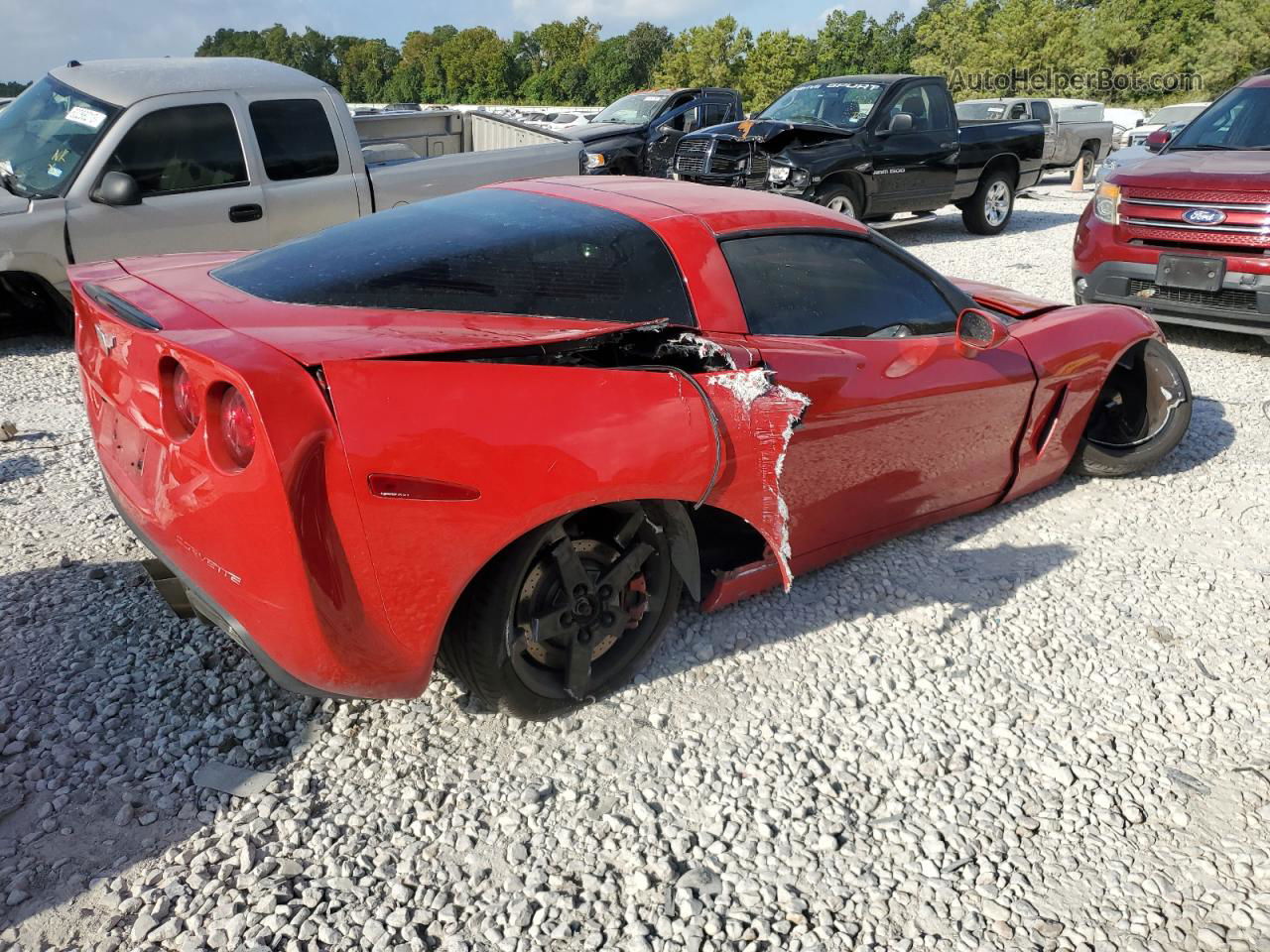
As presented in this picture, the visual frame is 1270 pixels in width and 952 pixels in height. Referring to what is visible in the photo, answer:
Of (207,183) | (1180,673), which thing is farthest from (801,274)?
(207,183)

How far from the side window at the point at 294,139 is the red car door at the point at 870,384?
4.94 metres

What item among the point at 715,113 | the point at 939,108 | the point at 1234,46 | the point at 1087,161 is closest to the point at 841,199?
the point at 939,108

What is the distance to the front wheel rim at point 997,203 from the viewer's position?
12461mm

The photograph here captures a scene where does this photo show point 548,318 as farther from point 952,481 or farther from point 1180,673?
point 1180,673

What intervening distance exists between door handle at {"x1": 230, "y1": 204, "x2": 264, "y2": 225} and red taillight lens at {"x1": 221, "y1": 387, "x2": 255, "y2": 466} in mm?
5131

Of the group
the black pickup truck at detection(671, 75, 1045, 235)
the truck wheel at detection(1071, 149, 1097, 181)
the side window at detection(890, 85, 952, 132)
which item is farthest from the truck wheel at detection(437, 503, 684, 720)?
the truck wheel at detection(1071, 149, 1097, 181)

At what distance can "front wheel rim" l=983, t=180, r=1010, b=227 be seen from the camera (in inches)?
491

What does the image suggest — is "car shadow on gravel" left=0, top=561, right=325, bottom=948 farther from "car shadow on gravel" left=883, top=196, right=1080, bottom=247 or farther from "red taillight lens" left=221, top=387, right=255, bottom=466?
"car shadow on gravel" left=883, top=196, right=1080, bottom=247

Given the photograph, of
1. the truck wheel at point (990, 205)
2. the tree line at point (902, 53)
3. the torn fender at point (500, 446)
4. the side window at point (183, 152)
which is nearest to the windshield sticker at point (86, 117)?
the side window at point (183, 152)

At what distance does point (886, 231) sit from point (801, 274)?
35.5ft

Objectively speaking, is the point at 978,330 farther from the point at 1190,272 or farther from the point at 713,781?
the point at 1190,272

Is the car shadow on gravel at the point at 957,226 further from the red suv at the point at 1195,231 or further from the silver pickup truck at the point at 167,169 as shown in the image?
the silver pickup truck at the point at 167,169

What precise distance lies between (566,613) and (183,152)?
5.47m

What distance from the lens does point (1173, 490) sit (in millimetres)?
4695
